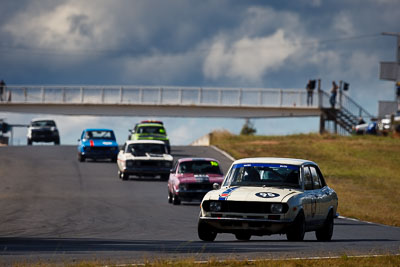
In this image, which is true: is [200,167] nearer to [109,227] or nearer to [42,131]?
[109,227]

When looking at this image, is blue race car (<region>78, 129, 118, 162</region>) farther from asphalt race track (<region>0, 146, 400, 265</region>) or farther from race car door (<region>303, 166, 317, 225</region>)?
race car door (<region>303, 166, 317, 225</region>)

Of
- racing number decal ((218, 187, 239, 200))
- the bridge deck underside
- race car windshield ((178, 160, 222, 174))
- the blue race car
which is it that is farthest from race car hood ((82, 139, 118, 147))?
racing number decal ((218, 187, 239, 200))

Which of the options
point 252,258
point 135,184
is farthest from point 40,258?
point 135,184

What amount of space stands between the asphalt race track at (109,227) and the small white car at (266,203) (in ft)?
0.92

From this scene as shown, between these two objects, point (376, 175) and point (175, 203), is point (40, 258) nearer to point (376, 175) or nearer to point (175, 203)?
point (175, 203)

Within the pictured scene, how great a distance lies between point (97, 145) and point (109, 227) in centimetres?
2435

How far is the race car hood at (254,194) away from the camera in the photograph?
15.7 m

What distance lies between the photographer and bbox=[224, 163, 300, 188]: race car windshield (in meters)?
16.5

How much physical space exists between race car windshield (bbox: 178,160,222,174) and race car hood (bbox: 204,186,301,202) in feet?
43.9

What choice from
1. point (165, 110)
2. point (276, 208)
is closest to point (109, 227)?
point (276, 208)

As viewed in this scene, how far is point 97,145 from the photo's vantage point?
45219 millimetres

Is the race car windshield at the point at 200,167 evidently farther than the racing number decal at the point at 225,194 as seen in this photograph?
Yes

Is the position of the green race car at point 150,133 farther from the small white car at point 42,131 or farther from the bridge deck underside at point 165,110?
the bridge deck underside at point 165,110

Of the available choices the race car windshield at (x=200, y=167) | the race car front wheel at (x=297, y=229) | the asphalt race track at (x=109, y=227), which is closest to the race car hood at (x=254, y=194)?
the race car front wheel at (x=297, y=229)
